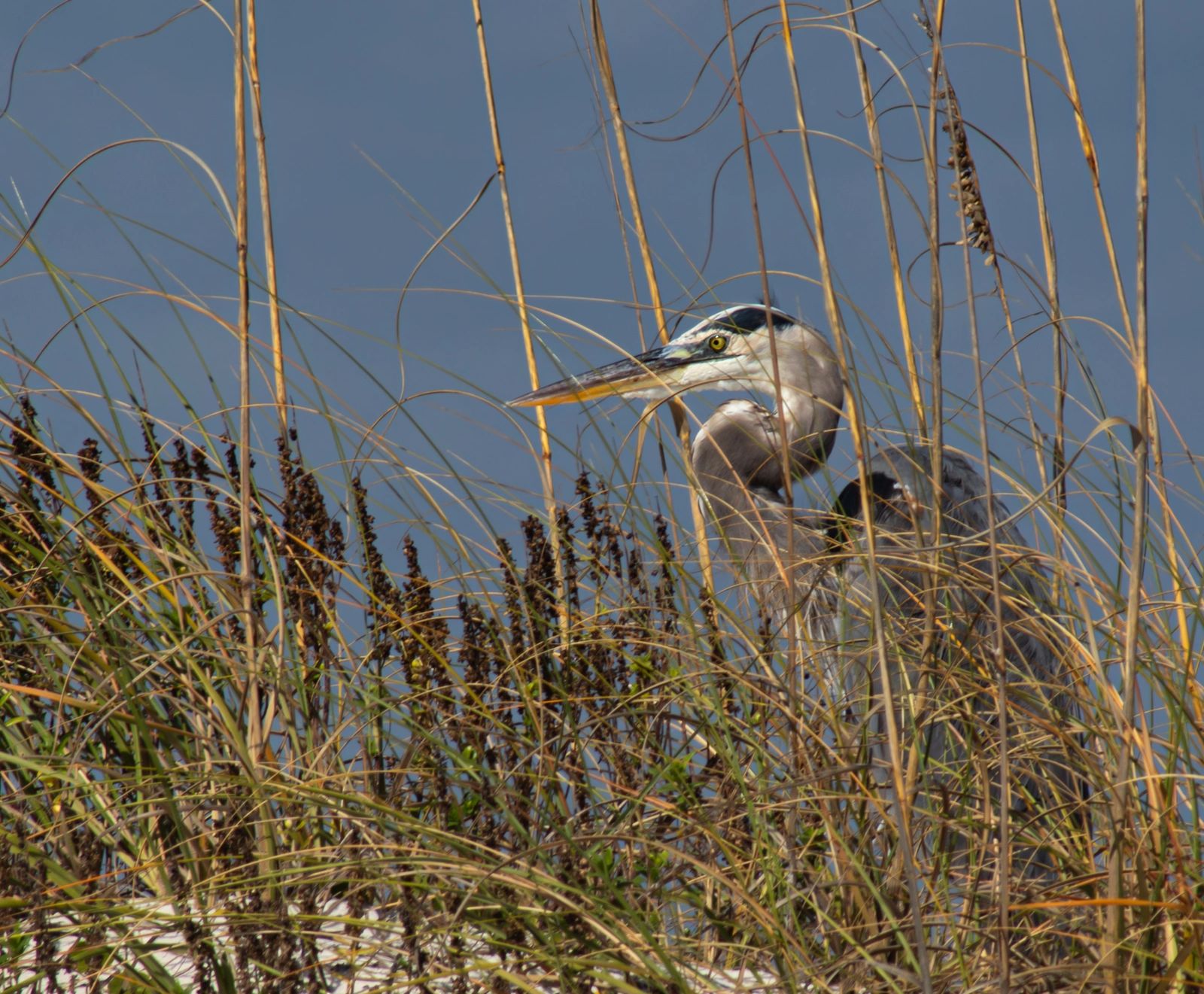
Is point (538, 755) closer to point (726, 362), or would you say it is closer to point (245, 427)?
point (245, 427)

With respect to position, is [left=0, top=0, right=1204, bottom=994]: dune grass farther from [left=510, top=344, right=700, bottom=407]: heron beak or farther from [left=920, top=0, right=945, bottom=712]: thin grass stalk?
[left=510, top=344, right=700, bottom=407]: heron beak

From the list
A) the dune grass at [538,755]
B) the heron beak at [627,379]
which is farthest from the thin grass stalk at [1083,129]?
the heron beak at [627,379]

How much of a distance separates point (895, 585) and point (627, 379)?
1.46m

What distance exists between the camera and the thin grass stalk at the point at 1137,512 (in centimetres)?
129

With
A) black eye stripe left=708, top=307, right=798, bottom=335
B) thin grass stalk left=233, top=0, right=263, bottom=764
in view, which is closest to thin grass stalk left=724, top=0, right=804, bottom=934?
thin grass stalk left=233, top=0, right=263, bottom=764

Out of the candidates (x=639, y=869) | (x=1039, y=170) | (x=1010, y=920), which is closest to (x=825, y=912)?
(x=1010, y=920)

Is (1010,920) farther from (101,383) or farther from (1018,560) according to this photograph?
(101,383)

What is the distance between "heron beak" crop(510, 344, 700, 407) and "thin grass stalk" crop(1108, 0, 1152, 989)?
7.85 ft

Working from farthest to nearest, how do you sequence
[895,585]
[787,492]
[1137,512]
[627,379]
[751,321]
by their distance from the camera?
[751,321] → [627,379] → [895,585] → [787,492] → [1137,512]

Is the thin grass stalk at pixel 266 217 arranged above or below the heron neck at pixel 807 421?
above

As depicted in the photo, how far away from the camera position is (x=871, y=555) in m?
1.34

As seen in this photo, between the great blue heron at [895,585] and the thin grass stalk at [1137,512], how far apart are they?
133 millimetres

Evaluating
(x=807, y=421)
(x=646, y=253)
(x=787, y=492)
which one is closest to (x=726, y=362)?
(x=807, y=421)

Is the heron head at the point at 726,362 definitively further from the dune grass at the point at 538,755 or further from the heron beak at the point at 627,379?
the dune grass at the point at 538,755
